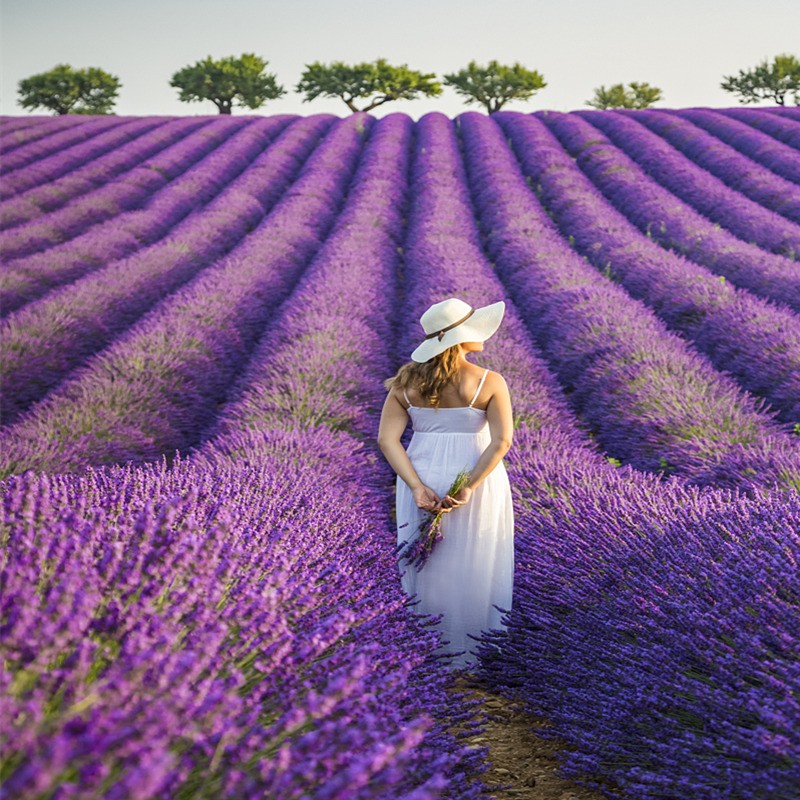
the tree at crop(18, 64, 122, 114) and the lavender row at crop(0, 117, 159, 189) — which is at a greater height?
the tree at crop(18, 64, 122, 114)

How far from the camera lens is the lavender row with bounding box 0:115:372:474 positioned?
449 cm

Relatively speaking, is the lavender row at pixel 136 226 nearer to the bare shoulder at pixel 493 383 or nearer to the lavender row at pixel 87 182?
the lavender row at pixel 87 182

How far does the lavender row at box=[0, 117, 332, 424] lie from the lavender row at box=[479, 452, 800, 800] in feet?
15.3

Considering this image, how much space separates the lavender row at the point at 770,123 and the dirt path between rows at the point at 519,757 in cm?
1679

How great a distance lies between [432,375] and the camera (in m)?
2.73

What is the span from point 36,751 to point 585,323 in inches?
236

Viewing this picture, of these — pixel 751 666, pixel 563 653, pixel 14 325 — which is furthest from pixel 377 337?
pixel 751 666

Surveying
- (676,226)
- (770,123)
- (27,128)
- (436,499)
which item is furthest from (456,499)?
(27,128)

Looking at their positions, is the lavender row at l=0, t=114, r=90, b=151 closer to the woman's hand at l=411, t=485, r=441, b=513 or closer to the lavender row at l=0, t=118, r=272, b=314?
the lavender row at l=0, t=118, r=272, b=314

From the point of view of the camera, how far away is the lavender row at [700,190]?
10195 millimetres

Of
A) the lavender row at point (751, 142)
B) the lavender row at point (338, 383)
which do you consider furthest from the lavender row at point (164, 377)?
the lavender row at point (751, 142)

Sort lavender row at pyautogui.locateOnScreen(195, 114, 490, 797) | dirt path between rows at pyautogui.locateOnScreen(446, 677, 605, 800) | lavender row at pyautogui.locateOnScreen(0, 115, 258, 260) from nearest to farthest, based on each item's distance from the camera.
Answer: lavender row at pyautogui.locateOnScreen(195, 114, 490, 797) → dirt path between rows at pyautogui.locateOnScreen(446, 677, 605, 800) → lavender row at pyautogui.locateOnScreen(0, 115, 258, 260)

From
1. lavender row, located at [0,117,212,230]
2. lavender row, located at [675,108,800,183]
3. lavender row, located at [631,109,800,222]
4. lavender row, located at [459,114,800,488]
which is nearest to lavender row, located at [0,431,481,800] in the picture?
lavender row, located at [459,114,800,488]

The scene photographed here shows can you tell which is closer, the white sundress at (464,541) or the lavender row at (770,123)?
the white sundress at (464,541)
